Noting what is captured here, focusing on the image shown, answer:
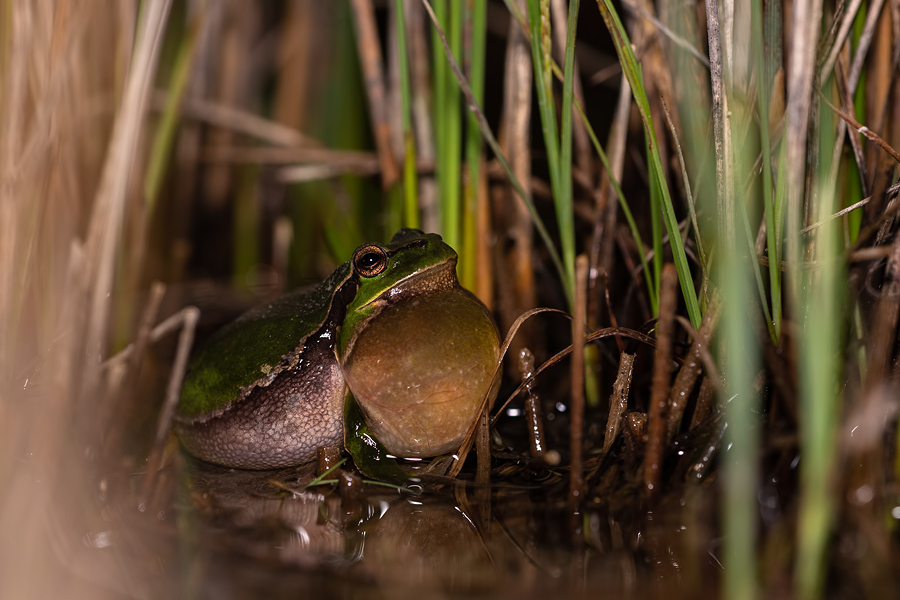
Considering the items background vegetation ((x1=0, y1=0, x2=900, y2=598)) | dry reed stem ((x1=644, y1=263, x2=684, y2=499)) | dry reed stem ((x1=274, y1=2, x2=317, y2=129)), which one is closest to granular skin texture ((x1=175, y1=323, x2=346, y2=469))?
background vegetation ((x1=0, y1=0, x2=900, y2=598))

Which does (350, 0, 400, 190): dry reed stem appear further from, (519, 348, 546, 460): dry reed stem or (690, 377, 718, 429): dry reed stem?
(690, 377, 718, 429): dry reed stem

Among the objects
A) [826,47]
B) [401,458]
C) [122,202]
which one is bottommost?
[401,458]

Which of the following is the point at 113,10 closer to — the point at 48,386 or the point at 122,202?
the point at 122,202

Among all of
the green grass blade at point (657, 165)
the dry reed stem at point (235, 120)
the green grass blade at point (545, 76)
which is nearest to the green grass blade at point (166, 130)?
the dry reed stem at point (235, 120)

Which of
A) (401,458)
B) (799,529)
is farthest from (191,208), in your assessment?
(799,529)

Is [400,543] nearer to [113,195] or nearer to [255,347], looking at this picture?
[255,347]

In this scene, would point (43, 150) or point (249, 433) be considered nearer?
point (43, 150)
